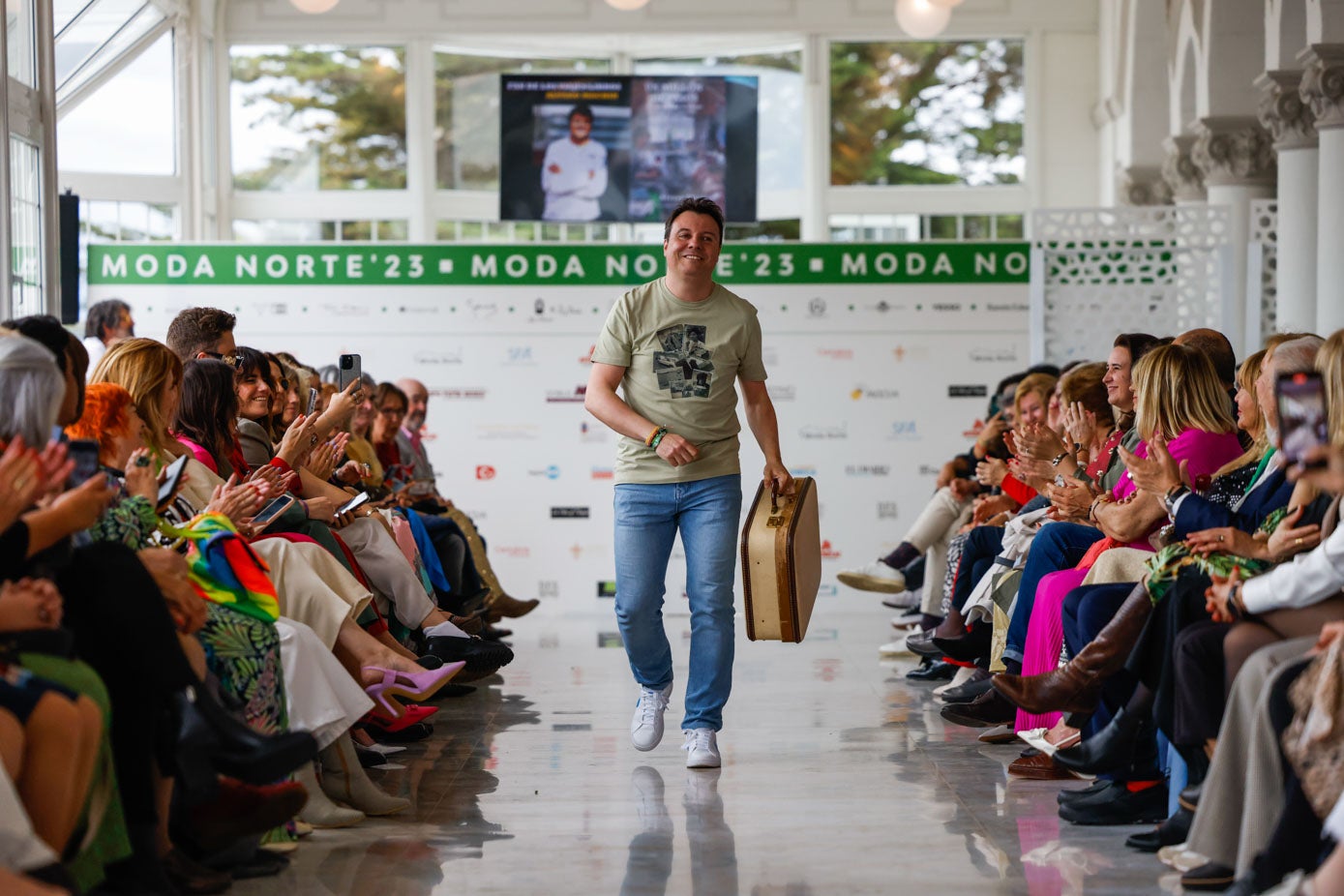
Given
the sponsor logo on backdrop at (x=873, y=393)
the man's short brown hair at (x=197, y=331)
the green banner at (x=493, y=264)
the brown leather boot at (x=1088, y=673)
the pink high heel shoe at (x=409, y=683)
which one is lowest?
the pink high heel shoe at (x=409, y=683)

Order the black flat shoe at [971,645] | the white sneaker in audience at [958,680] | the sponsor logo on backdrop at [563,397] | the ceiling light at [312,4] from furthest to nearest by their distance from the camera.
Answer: the sponsor logo on backdrop at [563,397]
the ceiling light at [312,4]
the white sneaker in audience at [958,680]
the black flat shoe at [971,645]

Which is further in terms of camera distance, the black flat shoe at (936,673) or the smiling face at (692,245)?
the black flat shoe at (936,673)

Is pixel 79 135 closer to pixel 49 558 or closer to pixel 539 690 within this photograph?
pixel 539 690

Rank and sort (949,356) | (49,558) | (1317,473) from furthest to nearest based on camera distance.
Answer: (949,356) → (1317,473) → (49,558)

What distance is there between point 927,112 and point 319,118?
546cm

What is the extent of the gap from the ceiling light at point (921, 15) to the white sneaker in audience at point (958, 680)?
4.91 meters

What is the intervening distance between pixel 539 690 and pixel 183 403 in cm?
231

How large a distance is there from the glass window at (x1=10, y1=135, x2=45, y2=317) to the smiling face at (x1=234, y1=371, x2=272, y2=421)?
2161 mm

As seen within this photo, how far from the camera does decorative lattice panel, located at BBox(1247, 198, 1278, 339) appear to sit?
9195 mm

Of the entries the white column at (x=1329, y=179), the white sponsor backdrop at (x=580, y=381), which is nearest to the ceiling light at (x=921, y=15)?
the white sponsor backdrop at (x=580, y=381)

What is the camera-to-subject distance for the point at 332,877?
350cm

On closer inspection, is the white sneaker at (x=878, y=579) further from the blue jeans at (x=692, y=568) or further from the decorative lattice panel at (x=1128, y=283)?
the blue jeans at (x=692, y=568)

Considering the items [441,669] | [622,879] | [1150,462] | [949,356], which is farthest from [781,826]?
[949,356]

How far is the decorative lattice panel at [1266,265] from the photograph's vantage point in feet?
30.2
